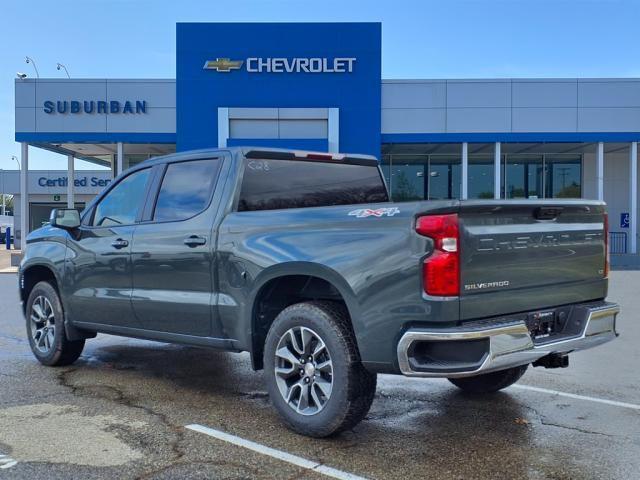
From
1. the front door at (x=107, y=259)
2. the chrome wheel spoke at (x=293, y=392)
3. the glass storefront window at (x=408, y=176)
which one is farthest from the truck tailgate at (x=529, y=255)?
the glass storefront window at (x=408, y=176)

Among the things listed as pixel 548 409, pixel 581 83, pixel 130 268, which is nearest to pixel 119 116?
pixel 581 83

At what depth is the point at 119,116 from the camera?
951 inches

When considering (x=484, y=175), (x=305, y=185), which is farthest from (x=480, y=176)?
(x=305, y=185)

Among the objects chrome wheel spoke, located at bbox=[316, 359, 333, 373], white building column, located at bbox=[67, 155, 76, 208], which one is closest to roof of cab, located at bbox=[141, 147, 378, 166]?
chrome wheel spoke, located at bbox=[316, 359, 333, 373]

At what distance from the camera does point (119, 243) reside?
5586mm

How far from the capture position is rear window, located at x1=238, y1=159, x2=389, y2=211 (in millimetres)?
5043

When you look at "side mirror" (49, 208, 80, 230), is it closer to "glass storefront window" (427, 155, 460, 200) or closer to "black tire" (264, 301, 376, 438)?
"black tire" (264, 301, 376, 438)

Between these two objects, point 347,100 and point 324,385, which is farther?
point 347,100

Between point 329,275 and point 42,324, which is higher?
point 329,275

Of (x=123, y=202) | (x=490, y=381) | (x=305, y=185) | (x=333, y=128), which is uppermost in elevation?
(x=333, y=128)

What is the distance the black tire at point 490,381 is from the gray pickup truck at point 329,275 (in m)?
0.01

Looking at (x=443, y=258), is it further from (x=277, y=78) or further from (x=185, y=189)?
(x=277, y=78)

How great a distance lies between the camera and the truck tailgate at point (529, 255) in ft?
12.2

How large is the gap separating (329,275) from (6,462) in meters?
2.30
